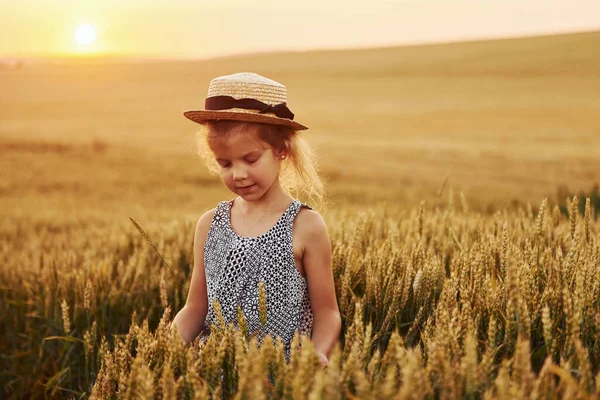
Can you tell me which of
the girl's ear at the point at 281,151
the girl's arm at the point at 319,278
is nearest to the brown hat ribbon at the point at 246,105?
the girl's ear at the point at 281,151

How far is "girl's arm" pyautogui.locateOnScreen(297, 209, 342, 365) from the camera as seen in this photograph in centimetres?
210

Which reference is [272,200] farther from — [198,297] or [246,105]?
[198,297]

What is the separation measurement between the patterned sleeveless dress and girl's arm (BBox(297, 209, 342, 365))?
55mm

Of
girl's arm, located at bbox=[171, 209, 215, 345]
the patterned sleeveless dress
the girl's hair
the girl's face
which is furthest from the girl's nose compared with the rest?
girl's arm, located at bbox=[171, 209, 215, 345]

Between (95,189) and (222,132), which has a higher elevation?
(222,132)

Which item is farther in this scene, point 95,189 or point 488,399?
point 95,189

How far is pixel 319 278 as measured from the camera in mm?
2154

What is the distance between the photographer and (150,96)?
39438mm

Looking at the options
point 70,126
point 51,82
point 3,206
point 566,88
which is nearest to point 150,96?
point 51,82

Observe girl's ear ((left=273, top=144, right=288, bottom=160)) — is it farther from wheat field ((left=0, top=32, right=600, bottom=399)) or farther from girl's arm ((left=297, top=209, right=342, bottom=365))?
wheat field ((left=0, top=32, right=600, bottom=399))

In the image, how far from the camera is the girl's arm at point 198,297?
233 cm

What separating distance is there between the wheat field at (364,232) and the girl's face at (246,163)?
13.8 inches

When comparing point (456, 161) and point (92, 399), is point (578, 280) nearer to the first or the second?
point (92, 399)

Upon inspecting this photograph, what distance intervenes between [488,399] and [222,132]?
1369 mm
